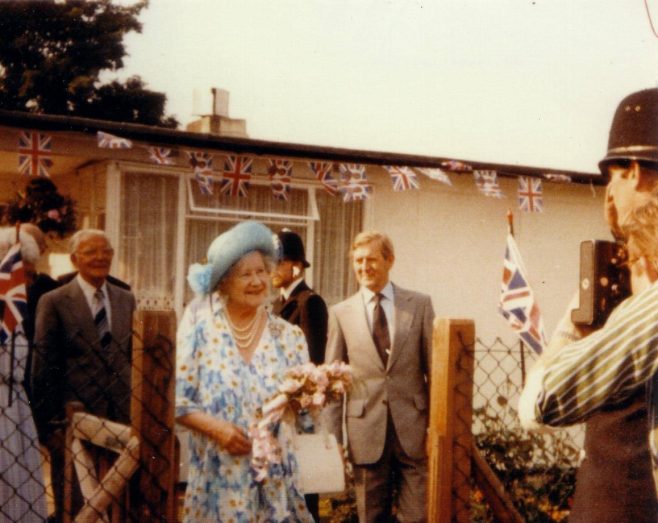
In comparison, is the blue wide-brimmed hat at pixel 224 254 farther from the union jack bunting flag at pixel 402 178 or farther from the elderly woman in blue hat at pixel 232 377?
the union jack bunting flag at pixel 402 178

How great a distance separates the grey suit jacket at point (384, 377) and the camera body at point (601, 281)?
2.80 metres

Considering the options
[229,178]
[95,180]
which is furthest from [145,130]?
[95,180]

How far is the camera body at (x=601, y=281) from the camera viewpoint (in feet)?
7.26

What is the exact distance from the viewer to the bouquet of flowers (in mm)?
3584

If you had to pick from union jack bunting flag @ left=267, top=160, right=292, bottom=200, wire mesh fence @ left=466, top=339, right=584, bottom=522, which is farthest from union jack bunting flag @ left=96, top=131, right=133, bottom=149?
wire mesh fence @ left=466, top=339, right=584, bottom=522

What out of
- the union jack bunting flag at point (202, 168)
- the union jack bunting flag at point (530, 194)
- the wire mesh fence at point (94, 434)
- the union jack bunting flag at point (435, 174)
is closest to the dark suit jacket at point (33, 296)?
the wire mesh fence at point (94, 434)

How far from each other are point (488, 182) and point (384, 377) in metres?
3.98

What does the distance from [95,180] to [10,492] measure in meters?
4.32

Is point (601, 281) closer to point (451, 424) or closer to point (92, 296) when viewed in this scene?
point (451, 424)

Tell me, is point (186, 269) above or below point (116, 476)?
above

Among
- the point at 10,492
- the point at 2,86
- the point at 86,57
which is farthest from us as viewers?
the point at 86,57

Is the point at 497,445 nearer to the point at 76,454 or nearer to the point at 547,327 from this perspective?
the point at 76,454

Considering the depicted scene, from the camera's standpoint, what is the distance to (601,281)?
2246 millimetres

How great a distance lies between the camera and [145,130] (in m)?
7.08
